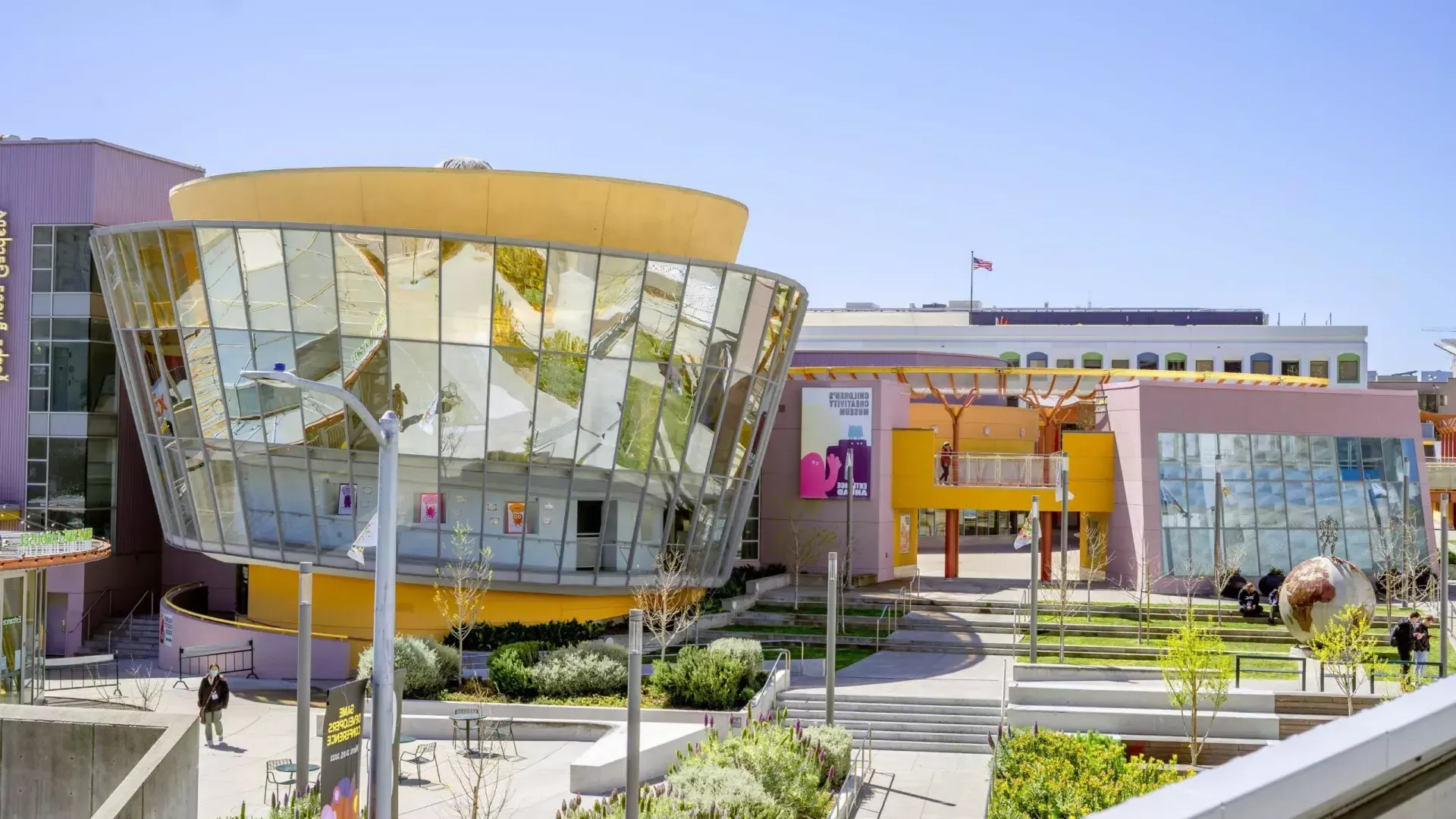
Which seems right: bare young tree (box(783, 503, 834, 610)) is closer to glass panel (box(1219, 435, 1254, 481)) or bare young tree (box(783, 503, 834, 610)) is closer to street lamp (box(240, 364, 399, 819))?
glass panel (box(1219, 435, 1254, 481))

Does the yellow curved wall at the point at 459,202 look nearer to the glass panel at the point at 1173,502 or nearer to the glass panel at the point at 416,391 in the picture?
the glass panel at the point at 416,391

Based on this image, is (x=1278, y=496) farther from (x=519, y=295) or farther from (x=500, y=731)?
(x=500, y=731)

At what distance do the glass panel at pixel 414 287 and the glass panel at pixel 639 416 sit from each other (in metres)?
Answer: 5.37

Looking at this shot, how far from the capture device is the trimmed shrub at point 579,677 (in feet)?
104

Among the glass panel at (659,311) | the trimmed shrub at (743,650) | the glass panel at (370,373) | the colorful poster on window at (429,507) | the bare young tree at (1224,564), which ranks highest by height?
the glass panel at (659,311)

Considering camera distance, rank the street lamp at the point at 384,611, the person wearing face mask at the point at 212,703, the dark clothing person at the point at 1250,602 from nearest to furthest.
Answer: the street lamp at the point at 384,611 < the person wearing face mask at the point at 212,703 < the dark clothing person at the point at 1250,602

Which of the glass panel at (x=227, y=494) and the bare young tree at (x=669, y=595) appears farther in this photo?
the glass panel at (x=227, y=494)

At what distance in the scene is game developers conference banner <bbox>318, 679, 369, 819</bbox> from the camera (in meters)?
14.7

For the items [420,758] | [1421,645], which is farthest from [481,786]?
[1421,645]

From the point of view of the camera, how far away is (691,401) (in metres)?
37.6

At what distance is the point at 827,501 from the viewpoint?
2066 inches

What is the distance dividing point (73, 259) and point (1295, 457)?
144 feet

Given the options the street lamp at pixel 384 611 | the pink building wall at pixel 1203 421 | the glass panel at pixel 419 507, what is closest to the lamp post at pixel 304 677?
the street lamp at pixel 384 611

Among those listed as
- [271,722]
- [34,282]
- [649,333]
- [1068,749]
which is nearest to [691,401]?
[649,333]
